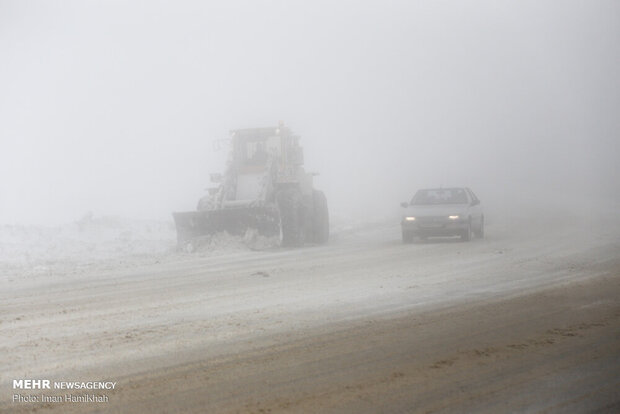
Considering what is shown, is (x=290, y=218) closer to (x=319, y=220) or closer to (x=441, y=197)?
(x=319, y=220)

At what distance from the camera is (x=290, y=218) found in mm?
20250

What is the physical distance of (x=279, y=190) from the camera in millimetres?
20797

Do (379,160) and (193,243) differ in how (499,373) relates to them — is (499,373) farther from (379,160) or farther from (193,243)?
(379,160)

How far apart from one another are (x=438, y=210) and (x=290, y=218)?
3.90m

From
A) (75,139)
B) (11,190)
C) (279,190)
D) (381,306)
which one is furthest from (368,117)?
(381,306)

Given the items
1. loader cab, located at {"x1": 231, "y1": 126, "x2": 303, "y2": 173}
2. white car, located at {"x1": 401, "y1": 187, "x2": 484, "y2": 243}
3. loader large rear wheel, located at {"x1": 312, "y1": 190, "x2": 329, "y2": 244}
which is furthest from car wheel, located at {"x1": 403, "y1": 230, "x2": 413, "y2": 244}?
loader cab, located at {"x1": 231, "y1": 126, "x2": 303, "y2": 173}

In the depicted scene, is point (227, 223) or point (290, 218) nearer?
point (227, 223)

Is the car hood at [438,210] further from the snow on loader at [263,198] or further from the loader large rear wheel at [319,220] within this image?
the snow on loader at [263,198]

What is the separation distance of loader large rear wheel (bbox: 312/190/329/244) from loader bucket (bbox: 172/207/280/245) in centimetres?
249

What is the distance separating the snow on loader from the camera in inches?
778

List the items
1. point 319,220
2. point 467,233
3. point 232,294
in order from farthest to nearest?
point 319,220 < point 467,233 < point 232,294

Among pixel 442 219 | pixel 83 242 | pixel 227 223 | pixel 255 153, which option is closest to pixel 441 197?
pixel 442 219

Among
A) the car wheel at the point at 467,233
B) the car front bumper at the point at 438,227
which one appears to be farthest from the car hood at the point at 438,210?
the car wheel at the point at 467,233

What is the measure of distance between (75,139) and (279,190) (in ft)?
167
